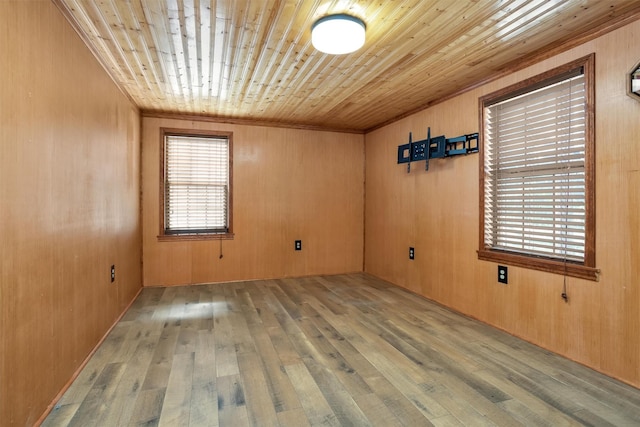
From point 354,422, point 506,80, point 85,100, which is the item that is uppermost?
point 506,80

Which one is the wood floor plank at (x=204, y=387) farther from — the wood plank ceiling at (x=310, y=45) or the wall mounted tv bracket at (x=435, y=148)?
the wall mounted tv bracket at (x=435, y=148)

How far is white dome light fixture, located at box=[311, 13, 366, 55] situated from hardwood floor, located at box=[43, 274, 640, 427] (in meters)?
2.23

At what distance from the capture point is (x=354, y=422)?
1.69 m

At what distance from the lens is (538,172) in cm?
264

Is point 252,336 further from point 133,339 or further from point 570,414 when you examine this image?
point 570,414

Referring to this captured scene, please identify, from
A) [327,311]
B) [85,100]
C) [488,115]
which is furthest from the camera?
[327,311]

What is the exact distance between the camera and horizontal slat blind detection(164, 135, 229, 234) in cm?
447

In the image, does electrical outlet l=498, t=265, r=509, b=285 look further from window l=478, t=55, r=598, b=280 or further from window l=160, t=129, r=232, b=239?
window l=160, t=129, r=232, b=239

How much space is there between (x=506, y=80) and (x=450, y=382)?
8.39 ft

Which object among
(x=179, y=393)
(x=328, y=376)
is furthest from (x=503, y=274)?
(x=179, y=393)

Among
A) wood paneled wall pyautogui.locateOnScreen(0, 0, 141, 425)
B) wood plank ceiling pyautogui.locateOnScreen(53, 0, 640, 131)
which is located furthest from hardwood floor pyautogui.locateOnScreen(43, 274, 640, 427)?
wood plank ceiling pyautogui.locateOnScreen(53, 0, 640, 131)

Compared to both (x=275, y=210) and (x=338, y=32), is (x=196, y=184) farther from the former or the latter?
(x=338, y=32)

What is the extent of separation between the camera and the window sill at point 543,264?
2285 mm

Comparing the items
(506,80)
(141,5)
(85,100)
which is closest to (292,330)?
(85,100)
